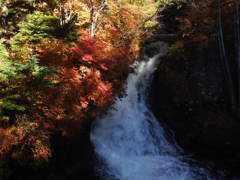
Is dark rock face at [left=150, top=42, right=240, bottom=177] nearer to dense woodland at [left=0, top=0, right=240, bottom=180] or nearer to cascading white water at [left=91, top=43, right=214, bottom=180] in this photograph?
dense woodland at [left=0, top=0, right=240, bottom=180]

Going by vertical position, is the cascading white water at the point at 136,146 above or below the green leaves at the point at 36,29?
below

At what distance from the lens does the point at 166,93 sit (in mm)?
12320

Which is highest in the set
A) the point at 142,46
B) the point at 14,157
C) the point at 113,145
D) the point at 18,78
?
the point at 142,46

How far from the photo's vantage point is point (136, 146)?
980 centimetres

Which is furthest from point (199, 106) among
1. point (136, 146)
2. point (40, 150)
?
point (40, 150)

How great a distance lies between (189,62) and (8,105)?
35.5ft

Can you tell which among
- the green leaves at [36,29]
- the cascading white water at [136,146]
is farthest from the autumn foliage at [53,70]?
A: the cascading white water at [136,146]

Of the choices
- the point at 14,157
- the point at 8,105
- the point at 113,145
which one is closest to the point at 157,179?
the point at 113,145

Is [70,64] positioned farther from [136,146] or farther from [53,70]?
[136,146]

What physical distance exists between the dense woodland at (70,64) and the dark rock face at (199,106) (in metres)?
0.34

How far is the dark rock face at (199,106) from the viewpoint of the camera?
10.00 meters

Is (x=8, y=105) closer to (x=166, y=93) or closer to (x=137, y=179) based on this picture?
(x=137, y=179)

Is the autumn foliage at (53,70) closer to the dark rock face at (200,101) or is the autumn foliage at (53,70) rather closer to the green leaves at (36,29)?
the green leaves at (36,29)

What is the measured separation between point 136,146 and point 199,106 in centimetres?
453
